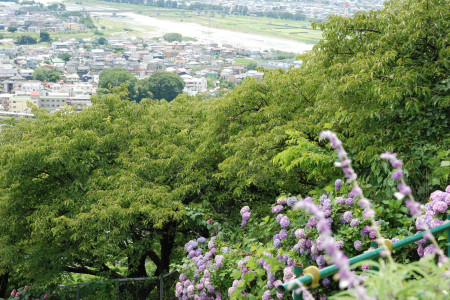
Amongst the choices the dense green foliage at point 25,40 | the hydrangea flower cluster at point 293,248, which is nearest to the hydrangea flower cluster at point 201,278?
the hydrangea flower cluster at point 293,248

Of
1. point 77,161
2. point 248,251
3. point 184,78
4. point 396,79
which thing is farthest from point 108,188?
point 184,78

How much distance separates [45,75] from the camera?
11575 centimetres

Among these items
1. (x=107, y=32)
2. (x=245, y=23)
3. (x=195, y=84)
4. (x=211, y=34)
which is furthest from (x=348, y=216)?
(x=107, y=32)

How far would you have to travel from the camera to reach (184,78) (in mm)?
106812

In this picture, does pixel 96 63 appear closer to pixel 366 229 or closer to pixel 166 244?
pixel 166 244

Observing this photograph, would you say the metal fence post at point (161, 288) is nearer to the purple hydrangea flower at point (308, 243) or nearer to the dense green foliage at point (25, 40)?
the purple hydrangea flower at point (308, 243)

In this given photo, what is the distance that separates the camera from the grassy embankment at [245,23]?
127 metres

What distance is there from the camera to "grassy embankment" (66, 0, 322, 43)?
127m

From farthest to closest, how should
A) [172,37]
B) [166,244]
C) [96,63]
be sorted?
[172,37] < [96,63] < [166,244]

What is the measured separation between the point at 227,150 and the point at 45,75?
117 metres

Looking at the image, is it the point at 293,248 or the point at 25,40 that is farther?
the point at 25,40

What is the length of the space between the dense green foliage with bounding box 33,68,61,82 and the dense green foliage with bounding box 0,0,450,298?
11178cm

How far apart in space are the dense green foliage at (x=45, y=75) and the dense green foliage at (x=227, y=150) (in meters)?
112

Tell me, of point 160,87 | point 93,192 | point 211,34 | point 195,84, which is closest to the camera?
point 93,192
